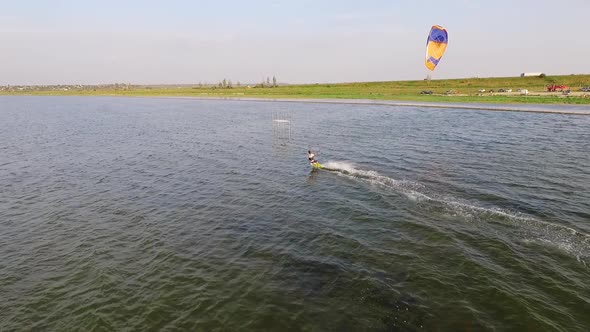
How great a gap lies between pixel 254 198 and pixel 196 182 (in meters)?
7.78

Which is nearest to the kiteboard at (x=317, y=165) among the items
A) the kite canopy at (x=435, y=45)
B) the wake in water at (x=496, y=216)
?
the wake in water at (x=496, y=216)

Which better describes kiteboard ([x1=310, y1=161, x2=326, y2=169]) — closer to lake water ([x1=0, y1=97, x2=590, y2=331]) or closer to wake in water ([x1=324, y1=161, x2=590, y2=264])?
lake water ([x1=0, y1=97, x2=590, y2=331])

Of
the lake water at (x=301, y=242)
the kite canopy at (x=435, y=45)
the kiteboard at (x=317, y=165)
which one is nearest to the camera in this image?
the lake water at (x=301, y=242)

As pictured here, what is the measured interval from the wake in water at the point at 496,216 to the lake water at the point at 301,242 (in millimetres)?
136

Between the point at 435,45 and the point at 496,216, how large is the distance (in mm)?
41956

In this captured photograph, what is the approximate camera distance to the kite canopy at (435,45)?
5422 centimetres

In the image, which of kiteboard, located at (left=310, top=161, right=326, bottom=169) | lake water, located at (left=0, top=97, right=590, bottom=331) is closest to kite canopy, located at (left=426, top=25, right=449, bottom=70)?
lake water, located at (left=0, top=97, right=590, bottom=331)

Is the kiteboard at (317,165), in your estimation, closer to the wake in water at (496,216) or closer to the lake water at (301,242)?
the lake water at (301,242)

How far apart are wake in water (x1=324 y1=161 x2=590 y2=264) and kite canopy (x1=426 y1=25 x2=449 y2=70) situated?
31532 mm

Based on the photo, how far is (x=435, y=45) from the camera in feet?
183

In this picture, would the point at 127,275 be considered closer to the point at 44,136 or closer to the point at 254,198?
the point at 254,198

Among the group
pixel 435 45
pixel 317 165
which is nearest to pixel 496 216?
pixel 317 165

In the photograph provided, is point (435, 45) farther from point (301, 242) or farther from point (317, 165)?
point (301, 242)

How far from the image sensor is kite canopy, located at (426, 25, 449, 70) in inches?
2135
